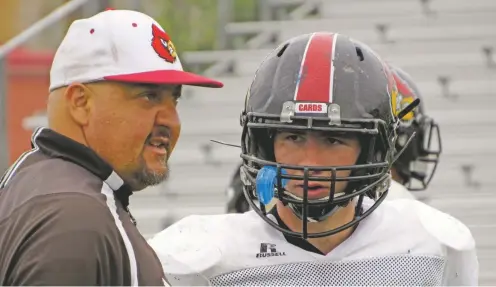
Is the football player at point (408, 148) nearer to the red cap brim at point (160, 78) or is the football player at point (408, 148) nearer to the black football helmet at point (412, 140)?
the black football helmet at point (412, 140)

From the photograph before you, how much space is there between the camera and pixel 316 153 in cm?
206

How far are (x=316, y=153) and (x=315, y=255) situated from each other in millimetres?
213

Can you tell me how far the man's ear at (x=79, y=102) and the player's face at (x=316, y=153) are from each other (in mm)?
480

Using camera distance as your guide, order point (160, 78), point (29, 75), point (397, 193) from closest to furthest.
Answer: point (160, 78), point (397, 193), point (29, 75)

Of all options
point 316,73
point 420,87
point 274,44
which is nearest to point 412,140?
point 316,73

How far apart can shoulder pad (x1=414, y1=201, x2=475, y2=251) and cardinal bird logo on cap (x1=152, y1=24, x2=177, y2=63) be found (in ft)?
2.48

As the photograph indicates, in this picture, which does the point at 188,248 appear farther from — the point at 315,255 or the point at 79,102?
the point at 79,102

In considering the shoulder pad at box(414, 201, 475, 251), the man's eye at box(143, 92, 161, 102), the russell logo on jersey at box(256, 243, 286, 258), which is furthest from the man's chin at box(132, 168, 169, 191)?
the shoulder pad at box(414, 201, 475, 251)

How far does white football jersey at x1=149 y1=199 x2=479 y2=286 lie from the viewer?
212 centimetres

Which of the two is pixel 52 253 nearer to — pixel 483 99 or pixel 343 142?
pixel 343 142

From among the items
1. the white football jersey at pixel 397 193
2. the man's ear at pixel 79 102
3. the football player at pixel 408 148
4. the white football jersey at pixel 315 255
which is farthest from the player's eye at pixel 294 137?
the football player at pixel 408 148

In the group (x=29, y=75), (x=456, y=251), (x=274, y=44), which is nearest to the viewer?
(x=456, y=251)

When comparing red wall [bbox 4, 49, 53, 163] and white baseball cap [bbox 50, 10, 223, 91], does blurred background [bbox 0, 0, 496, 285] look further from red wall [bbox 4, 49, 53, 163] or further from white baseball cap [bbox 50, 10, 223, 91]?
white baseball cap [bbox 50, 10, 223, 91]

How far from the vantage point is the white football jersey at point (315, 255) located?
2.12 m
